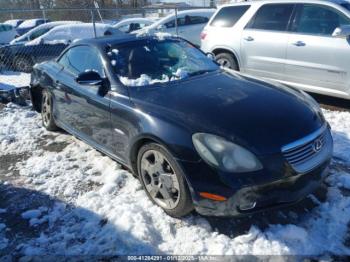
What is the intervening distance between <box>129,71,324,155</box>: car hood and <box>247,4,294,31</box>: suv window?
10.0 ft

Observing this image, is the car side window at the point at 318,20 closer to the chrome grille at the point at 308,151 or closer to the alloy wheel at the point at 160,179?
the chrome grille at the point at 308,151

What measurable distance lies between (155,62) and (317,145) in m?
1.99

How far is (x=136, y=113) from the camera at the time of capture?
3.51m

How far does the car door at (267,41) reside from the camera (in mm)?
6518

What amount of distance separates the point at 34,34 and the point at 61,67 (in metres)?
9.92

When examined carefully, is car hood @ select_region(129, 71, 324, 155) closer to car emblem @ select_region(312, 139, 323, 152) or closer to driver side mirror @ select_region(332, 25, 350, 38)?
car emblem @ select_region(312, 139, 323, 152)

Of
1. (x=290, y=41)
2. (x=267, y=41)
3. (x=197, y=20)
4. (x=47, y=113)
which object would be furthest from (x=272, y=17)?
(x=197, y=20)

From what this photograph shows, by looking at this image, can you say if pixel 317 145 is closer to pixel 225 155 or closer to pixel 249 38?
pixel 225 155

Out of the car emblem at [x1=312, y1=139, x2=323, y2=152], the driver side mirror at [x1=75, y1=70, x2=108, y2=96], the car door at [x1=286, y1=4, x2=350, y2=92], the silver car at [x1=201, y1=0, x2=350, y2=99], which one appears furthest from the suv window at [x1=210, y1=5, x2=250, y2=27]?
the car emblem at [x1=312, y1=139, x2=323, y2=152]

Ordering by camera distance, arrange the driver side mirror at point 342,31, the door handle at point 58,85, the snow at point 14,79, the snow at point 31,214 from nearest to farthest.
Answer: the snow at point 31,214
the door handle at point 58,85
the driver side mirror at point 342,31
the snow at point 14,79

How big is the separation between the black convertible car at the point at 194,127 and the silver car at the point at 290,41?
2304 mm

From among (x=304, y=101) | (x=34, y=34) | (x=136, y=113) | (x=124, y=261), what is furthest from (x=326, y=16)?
(x=34, y=34)

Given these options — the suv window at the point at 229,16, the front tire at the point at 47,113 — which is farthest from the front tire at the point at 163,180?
the suv window at the point at 229,16

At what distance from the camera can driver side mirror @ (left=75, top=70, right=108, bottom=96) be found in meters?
3.96
